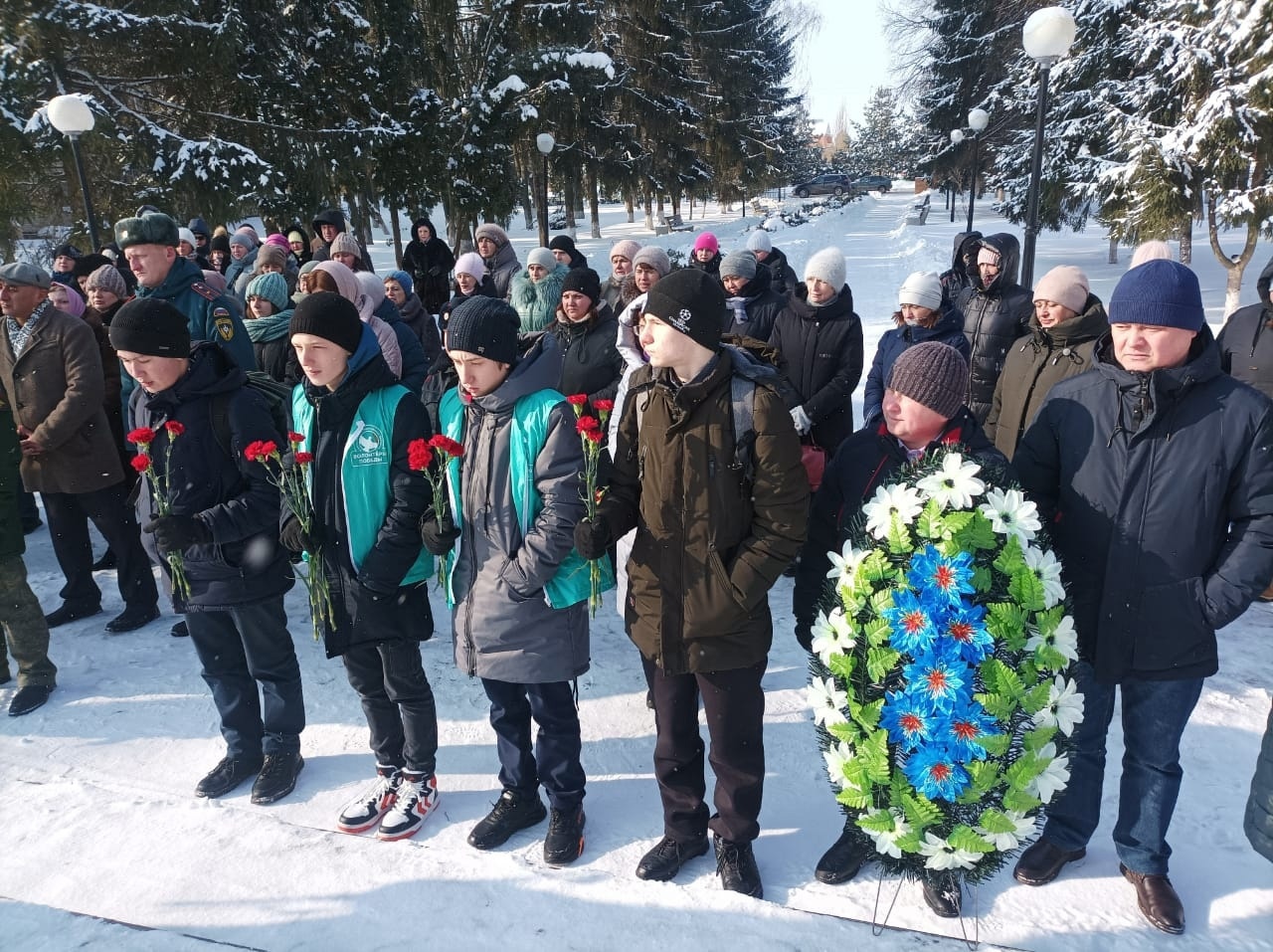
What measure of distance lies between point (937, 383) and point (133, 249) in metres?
4.14

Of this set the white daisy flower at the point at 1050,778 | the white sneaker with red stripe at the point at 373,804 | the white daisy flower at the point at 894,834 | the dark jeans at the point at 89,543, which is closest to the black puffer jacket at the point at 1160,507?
the white daisy flower at the point at 1050,778

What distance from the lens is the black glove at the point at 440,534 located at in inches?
101

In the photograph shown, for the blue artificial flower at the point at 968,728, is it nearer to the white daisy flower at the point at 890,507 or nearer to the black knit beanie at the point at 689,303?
the white daisy flower at the point at 890,507

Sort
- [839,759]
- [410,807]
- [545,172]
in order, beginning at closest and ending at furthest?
[839,759]
[410,807]
[545,172]

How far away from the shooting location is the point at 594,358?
450cm

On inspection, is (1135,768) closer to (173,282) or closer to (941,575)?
(941,575)

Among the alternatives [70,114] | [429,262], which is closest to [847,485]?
[429,262]

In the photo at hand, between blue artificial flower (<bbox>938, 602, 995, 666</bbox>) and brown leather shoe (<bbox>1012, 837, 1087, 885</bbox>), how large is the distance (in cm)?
97

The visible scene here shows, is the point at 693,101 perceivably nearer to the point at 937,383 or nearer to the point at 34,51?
the point at 34,51

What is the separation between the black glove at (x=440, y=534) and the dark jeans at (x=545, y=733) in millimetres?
530

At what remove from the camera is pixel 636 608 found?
2.60m

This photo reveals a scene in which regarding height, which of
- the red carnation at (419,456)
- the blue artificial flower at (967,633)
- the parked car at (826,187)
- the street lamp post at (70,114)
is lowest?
the blue artificial flower at (967,633)

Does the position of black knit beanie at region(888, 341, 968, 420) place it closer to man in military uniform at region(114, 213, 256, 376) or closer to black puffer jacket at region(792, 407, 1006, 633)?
black puffer jacket at region(792, 407, 1006, 633)

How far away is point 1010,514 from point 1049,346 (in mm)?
2155
